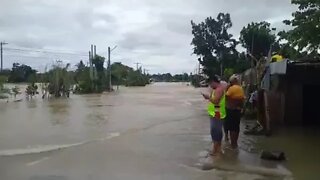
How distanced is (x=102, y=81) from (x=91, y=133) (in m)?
39.8

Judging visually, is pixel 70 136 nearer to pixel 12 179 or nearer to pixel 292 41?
pixel 12 179

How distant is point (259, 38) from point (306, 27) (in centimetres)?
2182

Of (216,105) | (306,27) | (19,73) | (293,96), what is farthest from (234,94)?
(19,73)

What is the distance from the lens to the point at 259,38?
33781 mm

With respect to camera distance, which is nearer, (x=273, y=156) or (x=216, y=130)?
(x=273, y=156)

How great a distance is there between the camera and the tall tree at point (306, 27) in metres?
12.2

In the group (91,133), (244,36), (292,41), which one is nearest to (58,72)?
(244,36)

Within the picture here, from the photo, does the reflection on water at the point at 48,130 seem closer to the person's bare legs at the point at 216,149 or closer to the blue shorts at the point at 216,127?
the person's bare legs at the point at 216,149

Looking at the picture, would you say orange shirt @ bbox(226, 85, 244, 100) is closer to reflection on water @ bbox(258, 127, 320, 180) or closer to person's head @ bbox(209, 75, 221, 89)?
person's head @ bbox(209, 75, 221, 89)

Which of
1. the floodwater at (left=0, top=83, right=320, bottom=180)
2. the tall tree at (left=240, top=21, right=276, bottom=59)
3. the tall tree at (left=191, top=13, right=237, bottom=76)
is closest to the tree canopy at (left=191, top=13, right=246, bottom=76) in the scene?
the tall tree at (left=191, top=13, right=237, bottom=76)

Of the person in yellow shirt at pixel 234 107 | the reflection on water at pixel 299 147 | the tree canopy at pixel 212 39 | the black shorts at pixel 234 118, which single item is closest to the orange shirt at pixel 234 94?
the person in yellow shirt at pixel 234 107

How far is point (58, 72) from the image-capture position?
3694 cm

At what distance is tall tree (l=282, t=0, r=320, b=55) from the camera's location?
12195 mm

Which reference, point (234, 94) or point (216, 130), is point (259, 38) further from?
point (216, 130)
